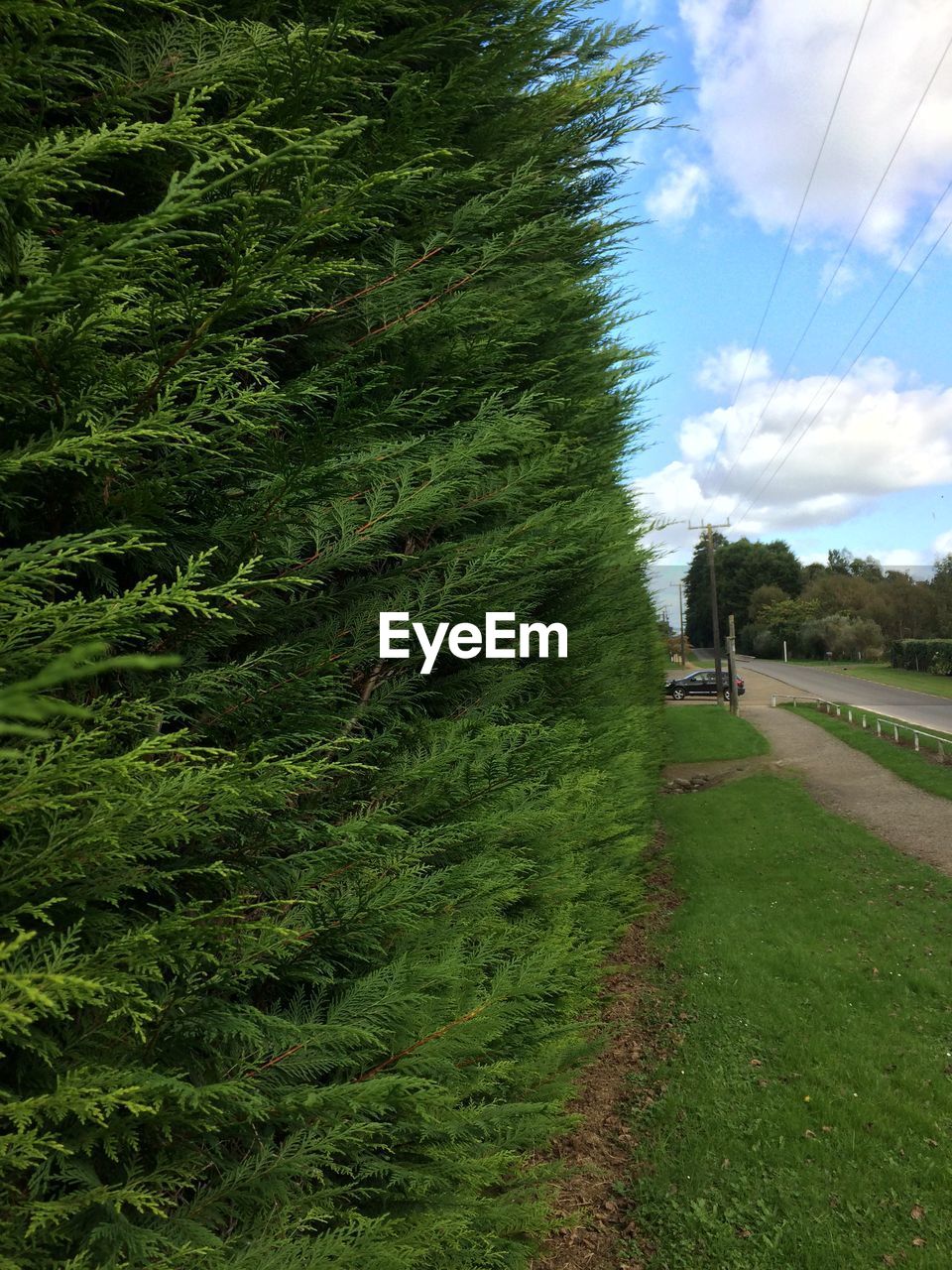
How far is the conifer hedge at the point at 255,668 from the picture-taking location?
1.56m

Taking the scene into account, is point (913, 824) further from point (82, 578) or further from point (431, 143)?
point (82, 578)

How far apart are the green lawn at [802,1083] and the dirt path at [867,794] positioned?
2.24 m

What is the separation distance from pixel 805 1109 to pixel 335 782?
4.05m

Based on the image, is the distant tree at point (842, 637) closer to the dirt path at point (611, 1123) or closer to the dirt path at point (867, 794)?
the dirt path at point (867, 794)

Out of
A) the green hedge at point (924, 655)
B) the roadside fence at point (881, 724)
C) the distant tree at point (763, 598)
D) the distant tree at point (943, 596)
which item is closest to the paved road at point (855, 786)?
the roadside fence at point (881, 724)

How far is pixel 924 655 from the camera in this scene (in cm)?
5194

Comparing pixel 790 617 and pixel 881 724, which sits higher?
pixel 790 617

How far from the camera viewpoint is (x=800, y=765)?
19000 millimetres

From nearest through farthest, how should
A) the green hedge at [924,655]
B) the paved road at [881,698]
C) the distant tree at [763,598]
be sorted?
the paved road at [881,698] → the green hedge at [924,655] → the distant tree at [763,598]

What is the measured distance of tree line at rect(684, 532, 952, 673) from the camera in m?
64.0

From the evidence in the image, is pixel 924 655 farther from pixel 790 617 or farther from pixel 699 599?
pixel 699 599

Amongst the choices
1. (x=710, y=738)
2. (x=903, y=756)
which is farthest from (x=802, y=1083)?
(x=710, y=738)

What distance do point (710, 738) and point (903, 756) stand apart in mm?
5824

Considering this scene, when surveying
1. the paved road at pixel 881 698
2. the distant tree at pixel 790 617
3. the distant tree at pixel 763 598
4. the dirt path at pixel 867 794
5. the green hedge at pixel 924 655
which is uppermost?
the distant tree at pixel 763 598
